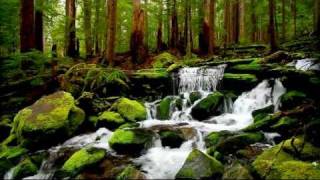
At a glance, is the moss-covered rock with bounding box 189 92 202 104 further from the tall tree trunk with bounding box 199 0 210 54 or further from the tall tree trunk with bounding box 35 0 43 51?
the tall tree trunk with bounding box 199 0 210 54

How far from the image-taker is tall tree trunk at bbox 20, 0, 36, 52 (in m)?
14.0

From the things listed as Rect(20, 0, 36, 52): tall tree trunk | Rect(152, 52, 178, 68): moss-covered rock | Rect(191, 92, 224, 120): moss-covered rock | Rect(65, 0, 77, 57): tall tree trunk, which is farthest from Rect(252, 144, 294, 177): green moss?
Rect(65, 0, 77, 57): tall tree trunk

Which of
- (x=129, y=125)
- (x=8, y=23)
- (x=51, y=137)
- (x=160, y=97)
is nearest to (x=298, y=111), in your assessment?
(x=129, y=125)

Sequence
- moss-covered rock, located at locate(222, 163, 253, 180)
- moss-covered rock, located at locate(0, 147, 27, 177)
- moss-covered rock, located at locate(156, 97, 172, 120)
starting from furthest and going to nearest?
moss-covered rock, located at locate(156, 97, 172, 120) < moss-covered rock, located at locate(0, 147, 27, 177) < moss-covered rock, located at locate(222, 163, 253, 180)

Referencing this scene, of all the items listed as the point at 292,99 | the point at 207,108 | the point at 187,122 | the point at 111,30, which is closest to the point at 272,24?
the point at 292,99

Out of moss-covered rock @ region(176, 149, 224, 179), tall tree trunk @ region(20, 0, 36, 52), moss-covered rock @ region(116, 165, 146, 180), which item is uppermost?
tall tree trunk @ region(20, 0, 36, 52)

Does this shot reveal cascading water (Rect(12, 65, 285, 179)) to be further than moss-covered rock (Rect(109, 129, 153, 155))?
No

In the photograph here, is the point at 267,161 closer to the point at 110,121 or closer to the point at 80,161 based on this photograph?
the point at 80,161

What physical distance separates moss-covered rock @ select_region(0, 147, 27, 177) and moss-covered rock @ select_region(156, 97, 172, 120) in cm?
440

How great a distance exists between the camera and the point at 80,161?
28.2ft

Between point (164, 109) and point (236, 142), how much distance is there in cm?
431

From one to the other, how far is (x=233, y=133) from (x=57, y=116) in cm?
484

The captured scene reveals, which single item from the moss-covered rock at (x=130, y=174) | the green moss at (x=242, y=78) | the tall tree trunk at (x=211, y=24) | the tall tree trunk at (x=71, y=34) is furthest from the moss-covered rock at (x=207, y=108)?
the tall tree trunk at (x=71, y=34)

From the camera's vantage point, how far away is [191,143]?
974 cm
